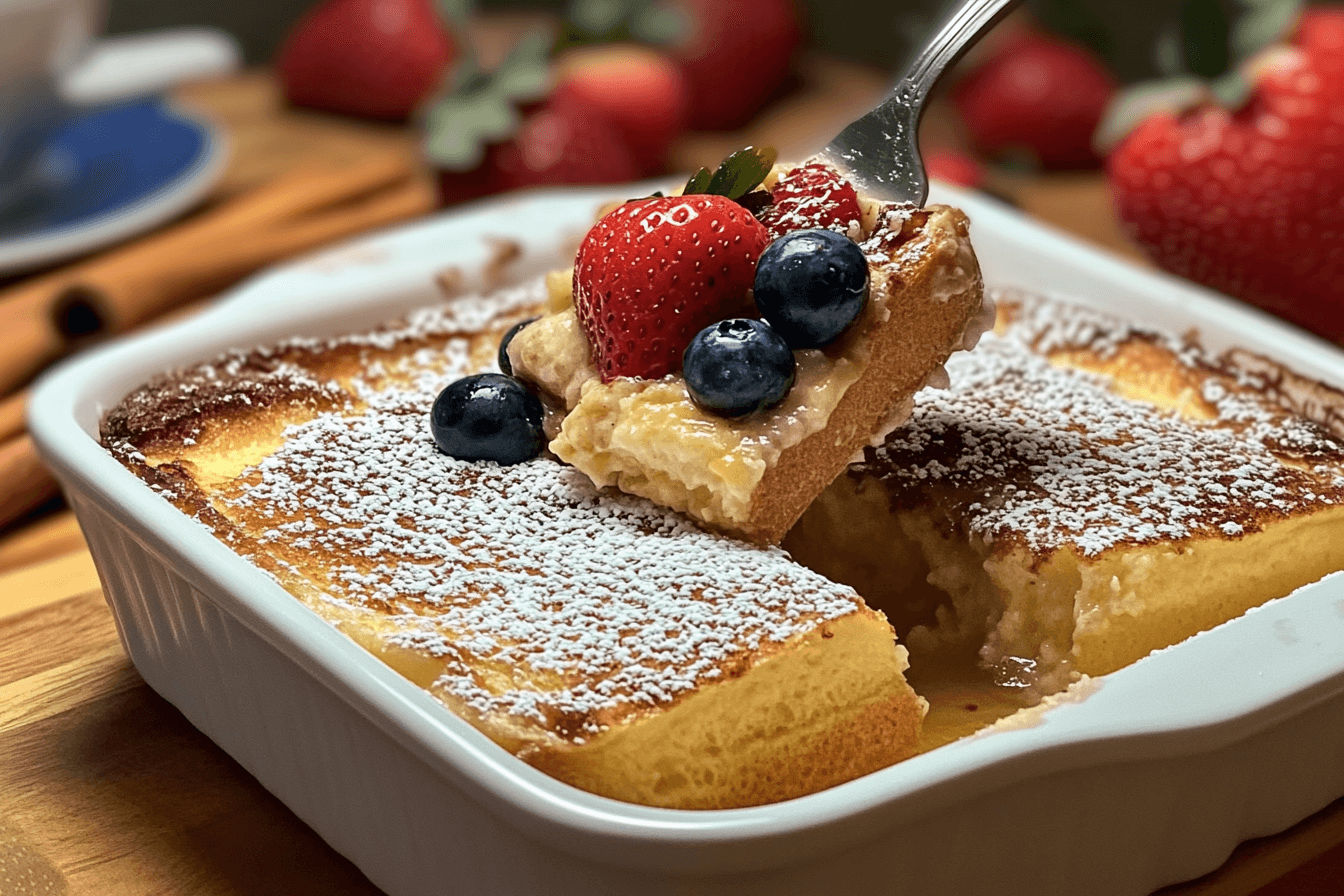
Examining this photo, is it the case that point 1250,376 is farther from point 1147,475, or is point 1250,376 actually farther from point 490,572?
point 490,572

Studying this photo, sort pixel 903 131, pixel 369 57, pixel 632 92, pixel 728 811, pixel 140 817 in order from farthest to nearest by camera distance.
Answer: pixel 369 57 < pixel 632 92 < pixel 903 131 < pixel 140 817 < pixel 728 811

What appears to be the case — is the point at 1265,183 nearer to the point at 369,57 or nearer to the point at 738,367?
the point at 738,367

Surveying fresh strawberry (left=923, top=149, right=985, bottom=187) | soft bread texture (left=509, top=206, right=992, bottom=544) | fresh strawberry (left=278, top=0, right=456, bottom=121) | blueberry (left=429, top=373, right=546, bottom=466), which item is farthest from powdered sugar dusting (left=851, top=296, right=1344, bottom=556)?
fresh strawberry (left=278, top=0, right=456, bottom=121)

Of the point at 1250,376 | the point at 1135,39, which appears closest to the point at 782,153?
the point at 1135,39

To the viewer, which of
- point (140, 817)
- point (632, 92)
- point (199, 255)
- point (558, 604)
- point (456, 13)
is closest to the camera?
point (558, 604)

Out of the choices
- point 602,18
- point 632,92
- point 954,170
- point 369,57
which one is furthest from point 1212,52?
point 369,57

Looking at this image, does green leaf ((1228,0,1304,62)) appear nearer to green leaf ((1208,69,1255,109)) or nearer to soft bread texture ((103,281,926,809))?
green leaf ((1208,69,1255,109))
